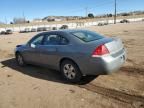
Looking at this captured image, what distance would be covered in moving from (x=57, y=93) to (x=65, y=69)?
3.48 ft

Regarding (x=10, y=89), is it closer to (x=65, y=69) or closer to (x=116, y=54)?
(x=65, y=69)

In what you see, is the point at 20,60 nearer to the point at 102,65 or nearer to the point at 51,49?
the point at 51,49

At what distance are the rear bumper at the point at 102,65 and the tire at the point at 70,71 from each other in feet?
1.12

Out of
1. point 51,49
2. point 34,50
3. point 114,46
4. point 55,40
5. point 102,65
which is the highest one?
point 55,40

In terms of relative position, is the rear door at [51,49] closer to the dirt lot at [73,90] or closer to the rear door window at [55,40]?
the rear door window at [55,40]

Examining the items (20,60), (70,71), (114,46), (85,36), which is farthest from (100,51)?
(20,60)

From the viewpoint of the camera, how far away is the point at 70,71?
22.3 ft

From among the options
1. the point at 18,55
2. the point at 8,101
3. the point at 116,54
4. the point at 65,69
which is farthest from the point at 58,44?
the point at 18,55

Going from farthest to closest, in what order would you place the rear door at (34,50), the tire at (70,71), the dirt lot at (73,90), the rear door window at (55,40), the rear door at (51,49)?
the rear door at (34,50)
the rear door at (51,49)
the rear door window at (55,40)
the tire at (70,71)
the dirt lot at (73,90)

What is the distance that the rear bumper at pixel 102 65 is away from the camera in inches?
235

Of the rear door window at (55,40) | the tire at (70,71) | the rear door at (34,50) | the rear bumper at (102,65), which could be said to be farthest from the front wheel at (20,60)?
the rear bumper at (102,65)

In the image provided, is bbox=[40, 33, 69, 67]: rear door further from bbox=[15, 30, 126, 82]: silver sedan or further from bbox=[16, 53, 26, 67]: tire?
bbox=[16, 53, 26, 67]: tire

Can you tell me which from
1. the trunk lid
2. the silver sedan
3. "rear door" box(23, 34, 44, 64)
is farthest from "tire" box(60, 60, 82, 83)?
"rear door" box(23, 34, 44, 64)

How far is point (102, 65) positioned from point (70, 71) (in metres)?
1.19
